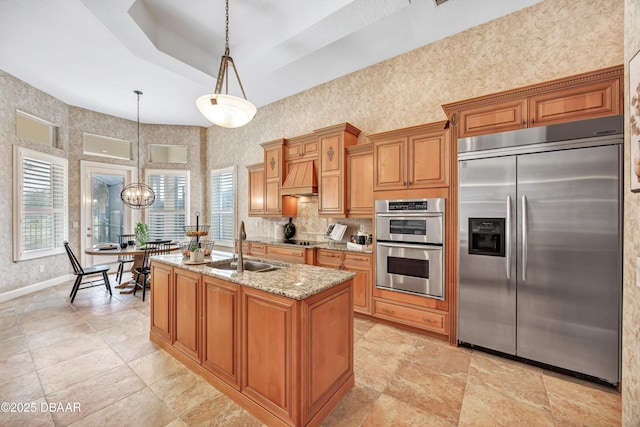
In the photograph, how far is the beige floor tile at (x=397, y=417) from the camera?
5.71 feet

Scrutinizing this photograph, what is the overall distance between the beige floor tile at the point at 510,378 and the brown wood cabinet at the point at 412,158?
5.76 ft

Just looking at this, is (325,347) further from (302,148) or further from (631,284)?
(302,148)

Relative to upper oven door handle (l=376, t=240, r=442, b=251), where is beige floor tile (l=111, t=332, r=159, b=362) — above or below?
below

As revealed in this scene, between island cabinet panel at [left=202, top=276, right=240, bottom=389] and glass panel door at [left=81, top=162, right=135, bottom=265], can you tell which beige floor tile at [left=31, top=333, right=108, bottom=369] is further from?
glass panel door at [left=81, top=162, right=135, bottom=265]

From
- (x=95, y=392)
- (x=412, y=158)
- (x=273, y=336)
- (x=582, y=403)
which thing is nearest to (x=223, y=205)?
(x=95, y=392)

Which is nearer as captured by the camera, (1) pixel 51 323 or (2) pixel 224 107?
(2) pixel 224 107

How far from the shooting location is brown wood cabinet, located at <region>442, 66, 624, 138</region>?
6.88 feet

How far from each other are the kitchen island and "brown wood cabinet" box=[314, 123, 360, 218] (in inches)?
70.3

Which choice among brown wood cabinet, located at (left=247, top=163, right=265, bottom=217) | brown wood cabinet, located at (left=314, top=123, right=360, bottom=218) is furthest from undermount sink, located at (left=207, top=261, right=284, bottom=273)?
brown wood cabinet, located at (left=247, top=163, right=265, bottom=217)

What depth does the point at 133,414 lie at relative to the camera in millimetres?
1808

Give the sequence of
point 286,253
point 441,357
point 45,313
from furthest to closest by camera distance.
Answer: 1. point 286,253
2. point 45,313
3. point 441,357

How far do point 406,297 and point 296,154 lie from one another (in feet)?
9.24

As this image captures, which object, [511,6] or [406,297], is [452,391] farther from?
[511,6]

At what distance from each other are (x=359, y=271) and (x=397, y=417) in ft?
5.80
